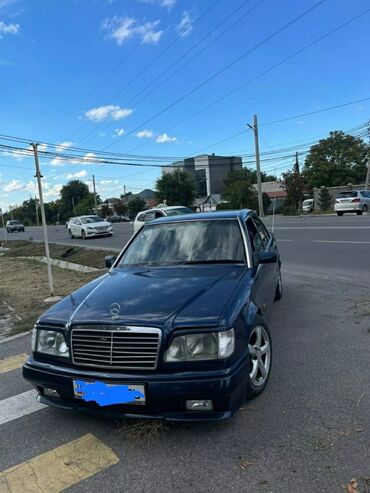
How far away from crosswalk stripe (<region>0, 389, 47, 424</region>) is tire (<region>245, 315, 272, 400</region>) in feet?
5.98

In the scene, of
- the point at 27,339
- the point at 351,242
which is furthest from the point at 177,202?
the point at 27,339

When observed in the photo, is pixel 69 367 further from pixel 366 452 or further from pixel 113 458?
pixel 366 452

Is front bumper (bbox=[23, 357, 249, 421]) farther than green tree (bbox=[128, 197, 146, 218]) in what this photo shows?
No

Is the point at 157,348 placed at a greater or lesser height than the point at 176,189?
lesser

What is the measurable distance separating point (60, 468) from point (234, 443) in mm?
1172

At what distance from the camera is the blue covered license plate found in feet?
9.63

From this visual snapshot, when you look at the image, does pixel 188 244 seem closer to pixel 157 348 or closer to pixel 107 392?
pixel 157 348

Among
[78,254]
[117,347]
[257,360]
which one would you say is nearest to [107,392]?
[117,347]

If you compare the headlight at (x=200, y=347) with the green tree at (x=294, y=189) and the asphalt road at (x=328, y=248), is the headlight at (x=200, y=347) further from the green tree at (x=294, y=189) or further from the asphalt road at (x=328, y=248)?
the green tree at (x=294, y=189)

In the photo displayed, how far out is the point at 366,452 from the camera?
2.85 meters

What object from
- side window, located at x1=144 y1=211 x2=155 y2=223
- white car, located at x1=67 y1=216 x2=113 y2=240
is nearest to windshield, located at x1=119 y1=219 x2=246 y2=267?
side window, located at x1=144 y1=211 x2=155 y2=223

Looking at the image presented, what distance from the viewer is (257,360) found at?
3668mm

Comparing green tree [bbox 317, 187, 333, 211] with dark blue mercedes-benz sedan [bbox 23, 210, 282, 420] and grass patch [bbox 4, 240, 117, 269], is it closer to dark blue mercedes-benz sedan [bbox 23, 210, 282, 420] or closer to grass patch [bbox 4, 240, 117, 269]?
grass patch [bbox 4, 240, 117, 269]

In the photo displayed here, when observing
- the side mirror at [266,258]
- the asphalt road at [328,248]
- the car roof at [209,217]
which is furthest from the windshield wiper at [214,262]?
the asphalt road at [328,248]
